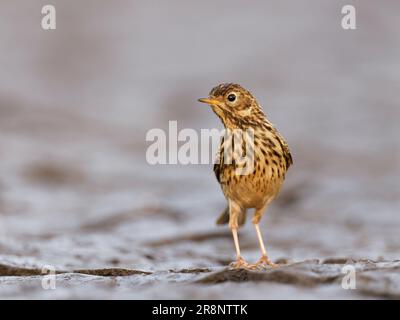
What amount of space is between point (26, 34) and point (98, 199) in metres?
11.8

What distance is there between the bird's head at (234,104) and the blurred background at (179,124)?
154cm

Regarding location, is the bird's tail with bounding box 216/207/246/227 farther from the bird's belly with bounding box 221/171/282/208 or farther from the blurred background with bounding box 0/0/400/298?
the bird's belly with bounding box 221/171/282/208

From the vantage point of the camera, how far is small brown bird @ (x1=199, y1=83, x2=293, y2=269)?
273 inches

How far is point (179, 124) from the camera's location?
60.8 ft

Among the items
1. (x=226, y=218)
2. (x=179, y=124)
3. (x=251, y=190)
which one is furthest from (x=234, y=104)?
(x=179, y=124)

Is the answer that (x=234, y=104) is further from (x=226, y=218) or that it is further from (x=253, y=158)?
(x=226, y=218)

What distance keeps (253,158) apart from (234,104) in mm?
492

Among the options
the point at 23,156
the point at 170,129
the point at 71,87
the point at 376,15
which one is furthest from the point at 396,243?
the point at 376,15

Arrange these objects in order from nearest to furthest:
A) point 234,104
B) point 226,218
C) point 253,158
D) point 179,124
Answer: point 253,158
point 234,104
point 226,218
point 179,124

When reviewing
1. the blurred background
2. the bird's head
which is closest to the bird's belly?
the bird's head

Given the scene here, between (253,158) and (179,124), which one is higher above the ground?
(179,124)

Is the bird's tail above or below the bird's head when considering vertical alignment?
below

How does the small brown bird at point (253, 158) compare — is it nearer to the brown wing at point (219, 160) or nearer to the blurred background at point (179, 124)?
the brown wing at point (219, 160)

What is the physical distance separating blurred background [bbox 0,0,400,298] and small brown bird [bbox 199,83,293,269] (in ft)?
3.81
